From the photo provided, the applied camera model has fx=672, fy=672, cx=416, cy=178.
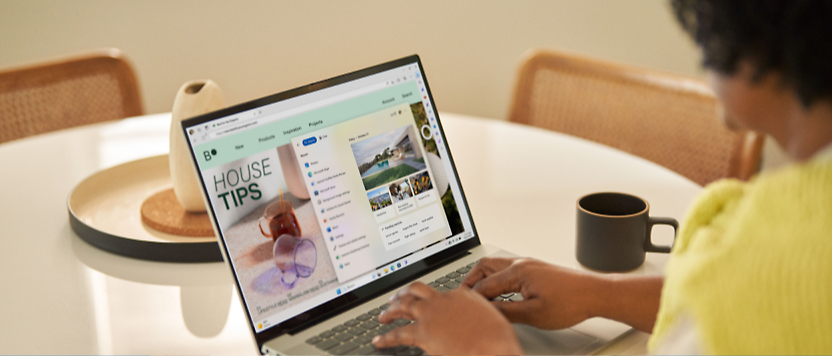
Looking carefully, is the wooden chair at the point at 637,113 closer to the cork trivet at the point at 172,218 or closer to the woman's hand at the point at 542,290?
the woman's hand at the point at 542,290

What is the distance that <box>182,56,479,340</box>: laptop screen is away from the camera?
0.75 m

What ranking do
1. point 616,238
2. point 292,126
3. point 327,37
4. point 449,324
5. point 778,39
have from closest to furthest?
point 778,39, point 449,324, point 292,126, point 616,238, point 327,37

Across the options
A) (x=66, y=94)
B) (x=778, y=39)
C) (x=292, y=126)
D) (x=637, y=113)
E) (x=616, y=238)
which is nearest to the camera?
(x=778, y=39)

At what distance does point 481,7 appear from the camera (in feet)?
9.68

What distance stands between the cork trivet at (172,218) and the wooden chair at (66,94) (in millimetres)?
900

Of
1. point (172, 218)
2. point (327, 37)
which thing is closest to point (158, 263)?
point (172, 218)

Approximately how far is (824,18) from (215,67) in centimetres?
261

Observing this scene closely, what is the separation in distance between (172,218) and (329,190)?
1.13 ft

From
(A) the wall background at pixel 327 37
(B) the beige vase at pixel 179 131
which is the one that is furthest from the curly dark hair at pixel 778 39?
(A) the wall background at pixel 327 37

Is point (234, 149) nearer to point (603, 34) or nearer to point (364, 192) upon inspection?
point (364, 192)

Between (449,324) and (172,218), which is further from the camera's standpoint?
(172,218)

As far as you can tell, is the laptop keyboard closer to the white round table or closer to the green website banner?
the white round table

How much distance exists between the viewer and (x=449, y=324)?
0.68 meters

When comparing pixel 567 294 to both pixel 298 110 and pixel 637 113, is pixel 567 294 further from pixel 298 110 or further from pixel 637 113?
pixel 637 113
